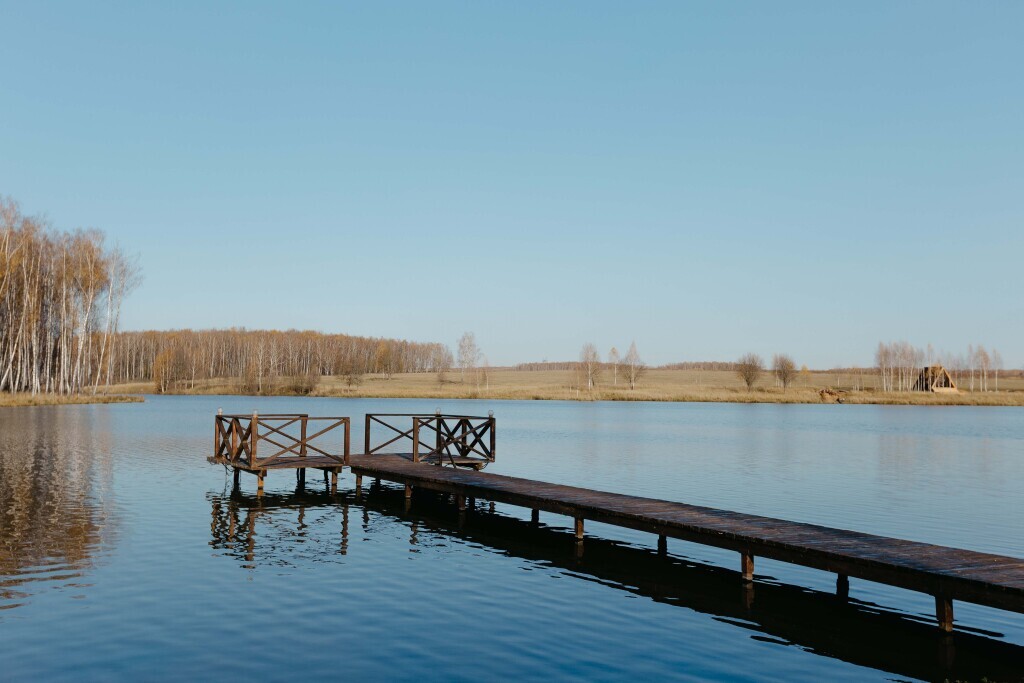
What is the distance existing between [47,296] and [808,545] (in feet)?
243

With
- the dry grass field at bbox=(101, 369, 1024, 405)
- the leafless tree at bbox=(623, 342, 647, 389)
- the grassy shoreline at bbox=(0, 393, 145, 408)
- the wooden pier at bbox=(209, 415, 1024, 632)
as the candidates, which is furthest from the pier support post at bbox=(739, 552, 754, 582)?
the leafless tree at bbox=(623, 342, 647, 389)

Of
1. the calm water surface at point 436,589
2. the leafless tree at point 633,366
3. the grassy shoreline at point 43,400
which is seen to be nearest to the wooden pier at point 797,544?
the calm water surface at point 436,589

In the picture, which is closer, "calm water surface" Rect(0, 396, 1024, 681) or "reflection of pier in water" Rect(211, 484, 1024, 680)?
"calm water surface" Rect(0, 396, 1024, 681)

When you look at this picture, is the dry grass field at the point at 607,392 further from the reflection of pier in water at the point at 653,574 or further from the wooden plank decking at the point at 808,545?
the wooden plank decking at the point at 808,545

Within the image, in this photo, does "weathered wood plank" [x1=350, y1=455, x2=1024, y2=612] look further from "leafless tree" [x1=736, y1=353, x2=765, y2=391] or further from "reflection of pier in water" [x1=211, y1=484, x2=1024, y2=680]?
"leafless tree" [x1=736, y1=353, x2=765, y2=391]

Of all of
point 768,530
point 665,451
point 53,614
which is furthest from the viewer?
point 665,451

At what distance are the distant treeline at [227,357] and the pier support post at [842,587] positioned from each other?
114809 millimetres

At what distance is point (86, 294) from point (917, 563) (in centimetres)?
7428

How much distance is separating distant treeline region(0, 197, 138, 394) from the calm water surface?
43696 mm

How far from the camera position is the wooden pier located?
32.4ft

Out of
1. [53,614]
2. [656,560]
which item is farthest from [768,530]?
[53,614]

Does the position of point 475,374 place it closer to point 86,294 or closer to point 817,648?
point 86,294

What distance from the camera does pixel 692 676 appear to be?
27.5 ft

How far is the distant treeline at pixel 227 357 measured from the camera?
5172 inches
